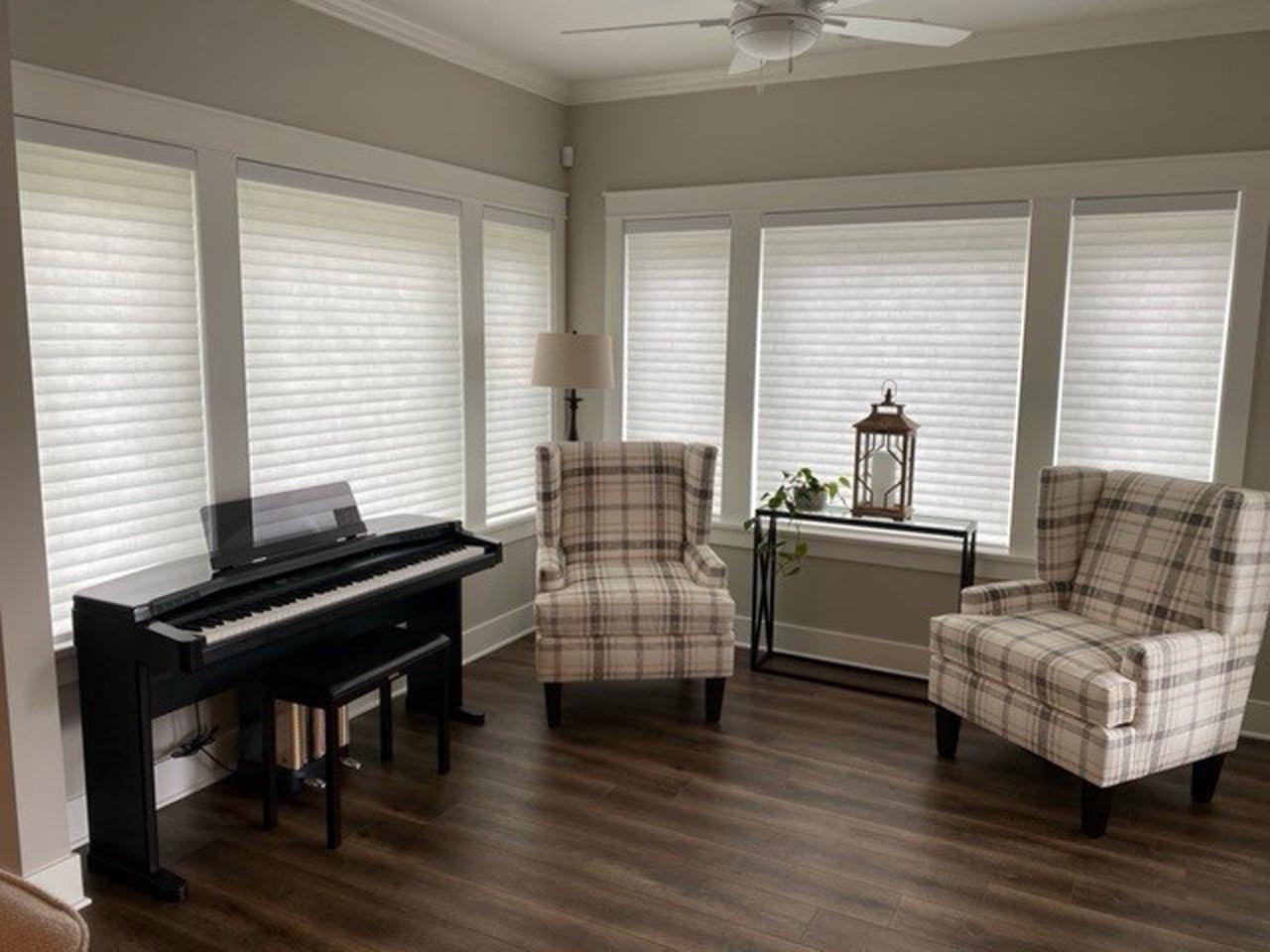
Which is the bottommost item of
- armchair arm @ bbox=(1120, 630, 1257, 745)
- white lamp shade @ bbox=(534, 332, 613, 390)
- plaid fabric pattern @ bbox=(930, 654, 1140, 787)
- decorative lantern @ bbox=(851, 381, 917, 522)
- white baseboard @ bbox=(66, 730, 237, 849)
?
white baseboard @ bbox=(66, 730, 237, 849)

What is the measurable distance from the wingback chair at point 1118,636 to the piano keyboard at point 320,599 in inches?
70.4

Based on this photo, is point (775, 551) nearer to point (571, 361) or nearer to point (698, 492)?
point (698, 492)

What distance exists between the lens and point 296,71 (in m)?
3.32

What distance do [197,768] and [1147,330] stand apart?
381 centimetres

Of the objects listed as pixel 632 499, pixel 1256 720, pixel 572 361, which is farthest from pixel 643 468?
pixel 1256 720

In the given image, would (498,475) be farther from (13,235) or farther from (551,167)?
(13,235)

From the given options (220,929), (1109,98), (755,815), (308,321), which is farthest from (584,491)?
(1109,98)

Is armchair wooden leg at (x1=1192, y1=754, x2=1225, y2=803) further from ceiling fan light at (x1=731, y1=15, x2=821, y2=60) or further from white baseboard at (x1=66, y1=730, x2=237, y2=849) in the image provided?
white baseboard at (x1=66, y1=730, x2=237, y2=849)

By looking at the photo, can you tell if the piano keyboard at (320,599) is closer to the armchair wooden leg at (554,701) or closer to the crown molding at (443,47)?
the armchair wooden leg at (554,701)

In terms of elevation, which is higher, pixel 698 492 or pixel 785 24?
pixel 785 24

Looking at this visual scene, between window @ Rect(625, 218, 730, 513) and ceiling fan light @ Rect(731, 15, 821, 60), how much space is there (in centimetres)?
206

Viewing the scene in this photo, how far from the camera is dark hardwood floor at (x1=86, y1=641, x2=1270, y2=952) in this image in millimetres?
2455

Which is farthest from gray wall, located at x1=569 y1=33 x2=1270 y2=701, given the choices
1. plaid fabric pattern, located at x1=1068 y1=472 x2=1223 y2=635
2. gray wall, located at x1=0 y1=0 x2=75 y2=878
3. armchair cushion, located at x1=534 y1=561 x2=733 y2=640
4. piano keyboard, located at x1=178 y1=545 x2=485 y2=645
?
gray wall, located at x1=0 y1=0 x2=75 y2=878

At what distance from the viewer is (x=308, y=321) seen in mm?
3459
